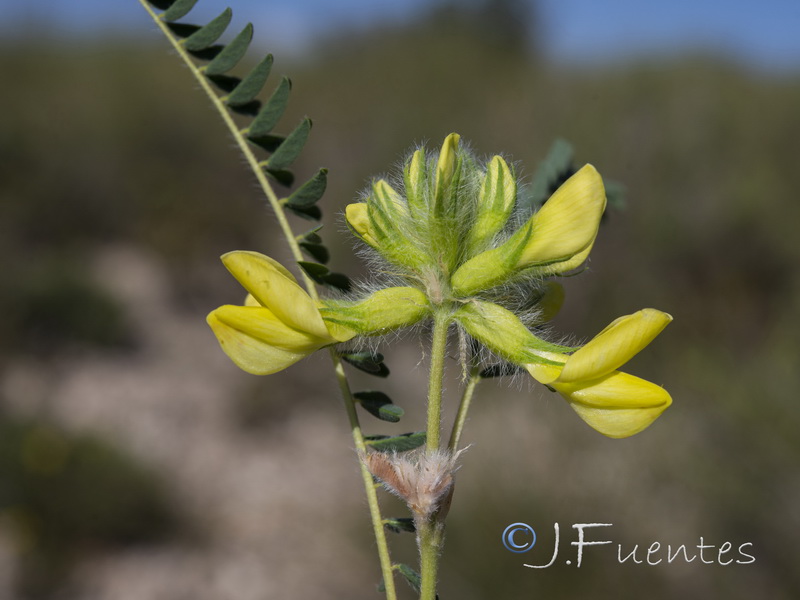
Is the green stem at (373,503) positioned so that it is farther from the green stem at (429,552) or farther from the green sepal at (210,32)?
the green sepal at (210,32)

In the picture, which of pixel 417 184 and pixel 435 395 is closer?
pixel 435 395

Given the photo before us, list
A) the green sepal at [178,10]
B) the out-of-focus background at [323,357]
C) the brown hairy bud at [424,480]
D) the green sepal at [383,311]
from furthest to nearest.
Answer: the out-of-focus background at [323,357]
the green sepal at [178,10]
the green sepal at [383,311]
the brown hairy bud at [424,480]

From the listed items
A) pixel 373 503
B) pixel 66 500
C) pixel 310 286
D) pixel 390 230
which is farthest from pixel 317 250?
pixel 66 500

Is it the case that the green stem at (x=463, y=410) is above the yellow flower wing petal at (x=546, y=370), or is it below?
below

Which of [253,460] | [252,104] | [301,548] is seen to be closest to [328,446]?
[253,460]

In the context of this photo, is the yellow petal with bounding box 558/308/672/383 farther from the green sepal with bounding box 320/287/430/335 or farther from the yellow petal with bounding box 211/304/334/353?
the yellow petal with bounding box 211/304/334/353

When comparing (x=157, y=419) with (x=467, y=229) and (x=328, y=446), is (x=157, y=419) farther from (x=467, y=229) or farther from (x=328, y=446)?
(x=467, y=229)

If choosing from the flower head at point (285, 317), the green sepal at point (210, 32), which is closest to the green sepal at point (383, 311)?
the flower head at point (285, 317)

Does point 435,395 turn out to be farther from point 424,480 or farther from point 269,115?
point 269,115
